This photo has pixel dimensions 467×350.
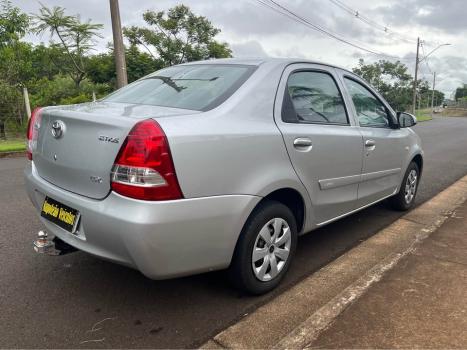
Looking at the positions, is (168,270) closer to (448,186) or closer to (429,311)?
(429,311)

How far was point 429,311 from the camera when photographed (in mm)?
2725

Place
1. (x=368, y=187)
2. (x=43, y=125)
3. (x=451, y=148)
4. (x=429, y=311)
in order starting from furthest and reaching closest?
(x=451, y=148) < (x=368, y=187) < (x=43, y=125) < (x=429, y=311)

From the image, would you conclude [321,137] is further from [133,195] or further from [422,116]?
[422,116]

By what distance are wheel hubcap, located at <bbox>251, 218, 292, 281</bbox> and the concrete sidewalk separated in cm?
56

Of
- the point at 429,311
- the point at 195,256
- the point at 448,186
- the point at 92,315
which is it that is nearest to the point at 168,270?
the point at 195,256

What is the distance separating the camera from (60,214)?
2754 mm

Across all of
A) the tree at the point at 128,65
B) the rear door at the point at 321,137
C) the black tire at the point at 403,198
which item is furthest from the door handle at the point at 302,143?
the tree at the point at 128,65

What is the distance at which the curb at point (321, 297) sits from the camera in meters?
2.46

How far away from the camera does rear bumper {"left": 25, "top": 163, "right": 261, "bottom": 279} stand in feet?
7.63

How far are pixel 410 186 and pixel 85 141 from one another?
153 inches

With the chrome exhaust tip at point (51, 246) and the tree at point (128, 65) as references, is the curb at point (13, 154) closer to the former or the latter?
the chrome exhaust tip at point (51, 246)

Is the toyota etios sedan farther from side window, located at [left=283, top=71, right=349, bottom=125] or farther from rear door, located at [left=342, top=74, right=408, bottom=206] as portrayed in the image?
rear door, located at [left=342, top=74, right=408, bottom=206]

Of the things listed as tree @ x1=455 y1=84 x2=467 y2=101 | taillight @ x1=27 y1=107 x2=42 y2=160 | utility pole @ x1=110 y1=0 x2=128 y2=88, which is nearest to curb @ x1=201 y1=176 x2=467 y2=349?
taillight @ x1=27 y1=107 x2=42 y2=160

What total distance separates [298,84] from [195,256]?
5.15ft
